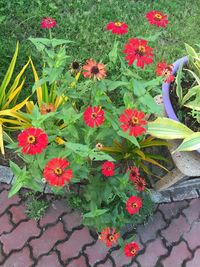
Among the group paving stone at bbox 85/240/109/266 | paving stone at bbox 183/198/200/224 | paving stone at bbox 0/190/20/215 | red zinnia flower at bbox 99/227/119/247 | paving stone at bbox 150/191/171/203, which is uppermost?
red zinnia flower at bbox 99/227/119/247

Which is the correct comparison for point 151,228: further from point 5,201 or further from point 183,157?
point 5,201

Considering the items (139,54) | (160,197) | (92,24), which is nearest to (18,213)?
(160,197)

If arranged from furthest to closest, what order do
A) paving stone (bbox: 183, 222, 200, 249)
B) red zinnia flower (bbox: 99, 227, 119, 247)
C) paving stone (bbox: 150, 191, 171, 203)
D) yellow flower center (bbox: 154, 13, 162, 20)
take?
1. paving stone (bbox: 150, 191, 171, 203)
2. paving stone (bbox: 183, 222, 200, 249)
3. red zinnia flower (bbox: 99, 227, 119, 247)
4. yellow flower center (bbox: 154, 13, 162, 20)

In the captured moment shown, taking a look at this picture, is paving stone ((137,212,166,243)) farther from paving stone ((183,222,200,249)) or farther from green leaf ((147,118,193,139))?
green leaf ((147,118,193,139))

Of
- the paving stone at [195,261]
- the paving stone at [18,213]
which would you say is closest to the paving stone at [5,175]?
the paving stone at [18,213]

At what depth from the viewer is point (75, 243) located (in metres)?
2.62

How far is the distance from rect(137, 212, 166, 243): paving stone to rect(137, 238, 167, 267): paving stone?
5cm

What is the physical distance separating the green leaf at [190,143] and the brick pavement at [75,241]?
63 cm

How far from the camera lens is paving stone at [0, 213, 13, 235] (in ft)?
8.57

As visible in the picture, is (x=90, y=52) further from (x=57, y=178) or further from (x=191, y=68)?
(x=57, y=178)

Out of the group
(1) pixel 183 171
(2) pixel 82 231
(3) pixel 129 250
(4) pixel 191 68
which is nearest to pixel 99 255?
(2) pixel 82 231

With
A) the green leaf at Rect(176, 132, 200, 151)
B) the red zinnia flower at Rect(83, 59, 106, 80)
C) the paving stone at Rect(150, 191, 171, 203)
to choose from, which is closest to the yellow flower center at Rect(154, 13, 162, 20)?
the red zinnia flower at Rect(83, 59, 106, 80)

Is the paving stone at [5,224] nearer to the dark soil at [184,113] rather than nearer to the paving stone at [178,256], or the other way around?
the paving stone at [178,256]

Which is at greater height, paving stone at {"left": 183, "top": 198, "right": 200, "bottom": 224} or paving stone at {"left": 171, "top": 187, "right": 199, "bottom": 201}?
paving stone at {"left": 171, "top": 187, "right": 199, "bottom": 201}
